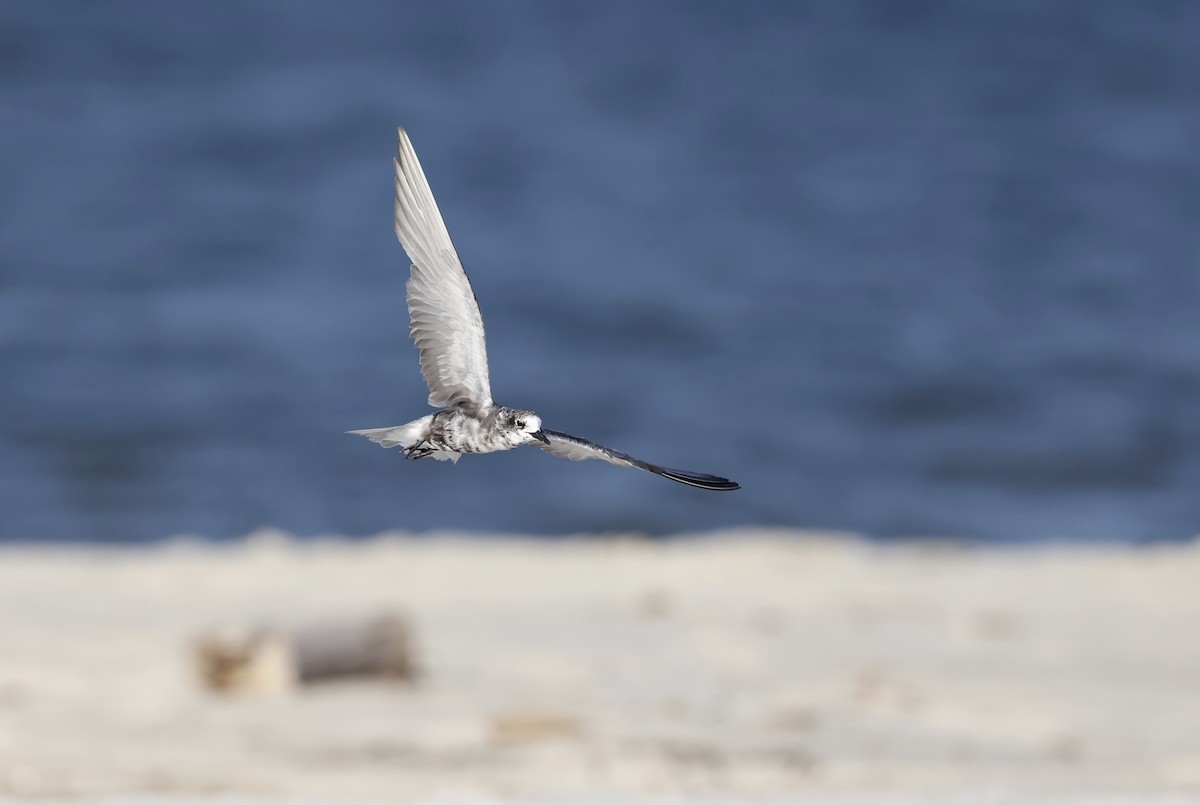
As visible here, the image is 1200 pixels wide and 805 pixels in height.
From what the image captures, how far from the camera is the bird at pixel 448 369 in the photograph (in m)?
2.19

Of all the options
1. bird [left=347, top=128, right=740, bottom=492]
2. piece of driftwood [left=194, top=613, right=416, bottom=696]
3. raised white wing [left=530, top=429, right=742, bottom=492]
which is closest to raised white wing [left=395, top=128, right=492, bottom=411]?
bird [left=347, top=128, right=740, bottom=492]

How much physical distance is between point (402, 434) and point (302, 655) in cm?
680

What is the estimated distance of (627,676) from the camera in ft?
31.5

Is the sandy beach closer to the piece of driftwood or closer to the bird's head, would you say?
the piece of driftwood

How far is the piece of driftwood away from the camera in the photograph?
8.90 meters

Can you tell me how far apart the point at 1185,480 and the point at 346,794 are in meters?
12.0

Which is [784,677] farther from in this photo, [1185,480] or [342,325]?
[342,325]

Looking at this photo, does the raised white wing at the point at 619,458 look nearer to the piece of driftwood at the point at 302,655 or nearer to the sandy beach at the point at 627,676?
the sandy beach at the point at 627,676

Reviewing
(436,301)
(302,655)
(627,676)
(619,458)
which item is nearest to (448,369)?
(436,301)

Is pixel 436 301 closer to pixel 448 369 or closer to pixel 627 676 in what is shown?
pixel 448 369

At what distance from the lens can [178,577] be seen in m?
11.8

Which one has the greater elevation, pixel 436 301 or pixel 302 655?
pixel 302 655

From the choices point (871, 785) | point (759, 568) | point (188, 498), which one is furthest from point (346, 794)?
point (188, 498)

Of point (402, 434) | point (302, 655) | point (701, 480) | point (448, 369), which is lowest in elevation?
point (701, 480)
